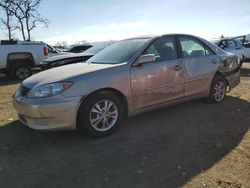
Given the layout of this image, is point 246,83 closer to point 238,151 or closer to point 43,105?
point 238,151

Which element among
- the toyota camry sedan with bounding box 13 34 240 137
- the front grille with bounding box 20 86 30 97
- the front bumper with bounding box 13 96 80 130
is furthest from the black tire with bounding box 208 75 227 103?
the front grille with bounding box 20 86 30 97

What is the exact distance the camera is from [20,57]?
13.0m

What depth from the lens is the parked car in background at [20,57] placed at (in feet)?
41.7

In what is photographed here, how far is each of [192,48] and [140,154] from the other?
2791 mm

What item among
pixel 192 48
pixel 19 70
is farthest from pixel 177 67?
pixel 19 70

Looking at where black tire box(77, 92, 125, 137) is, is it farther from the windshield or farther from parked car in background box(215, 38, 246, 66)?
parked car in background box(215, 38, 246, 66)

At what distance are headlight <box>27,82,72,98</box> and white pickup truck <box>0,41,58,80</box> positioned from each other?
890 cm

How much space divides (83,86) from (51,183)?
1519mm

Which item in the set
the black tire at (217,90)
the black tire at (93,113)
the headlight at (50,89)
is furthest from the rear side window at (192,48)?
the headlight at (50,89)

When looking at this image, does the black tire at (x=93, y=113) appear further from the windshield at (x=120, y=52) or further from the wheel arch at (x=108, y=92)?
the windshield at (x=120, y=52)

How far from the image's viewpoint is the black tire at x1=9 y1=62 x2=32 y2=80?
12.8 meters

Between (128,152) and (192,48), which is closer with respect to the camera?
(128,152)

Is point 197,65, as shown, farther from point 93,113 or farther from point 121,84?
point 93,113

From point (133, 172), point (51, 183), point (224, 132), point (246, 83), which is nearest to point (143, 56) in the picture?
point (224, 132)
